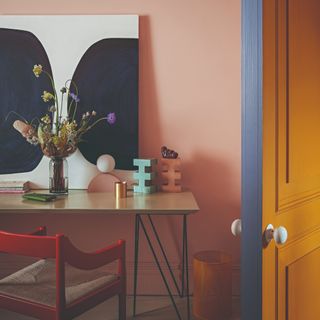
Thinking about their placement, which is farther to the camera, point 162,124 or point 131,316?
point 162,124

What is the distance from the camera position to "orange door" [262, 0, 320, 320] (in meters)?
1.34

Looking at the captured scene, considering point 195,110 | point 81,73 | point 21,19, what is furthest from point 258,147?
point 21,19

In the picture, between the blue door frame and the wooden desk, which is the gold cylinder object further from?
the blue door frame

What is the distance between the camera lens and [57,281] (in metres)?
1.78

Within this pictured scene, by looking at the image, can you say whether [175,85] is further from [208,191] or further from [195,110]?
[208,191]

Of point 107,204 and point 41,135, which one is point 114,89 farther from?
point 107,204

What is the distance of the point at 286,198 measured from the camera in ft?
4.75

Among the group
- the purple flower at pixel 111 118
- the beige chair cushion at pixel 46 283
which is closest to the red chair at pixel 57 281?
the beige chair cushion at pixel 46 283

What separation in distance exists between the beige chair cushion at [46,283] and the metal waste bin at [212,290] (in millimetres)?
725

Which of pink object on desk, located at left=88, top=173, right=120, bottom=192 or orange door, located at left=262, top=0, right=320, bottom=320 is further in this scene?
pink object on desk, located at left=88, top=173, right=120, bottom=192

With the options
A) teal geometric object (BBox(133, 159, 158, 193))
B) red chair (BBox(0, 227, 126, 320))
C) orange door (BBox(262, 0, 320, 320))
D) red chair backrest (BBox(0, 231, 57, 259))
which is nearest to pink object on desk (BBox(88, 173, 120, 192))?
teal geometric object (BBox(133, 159, 158, 193))

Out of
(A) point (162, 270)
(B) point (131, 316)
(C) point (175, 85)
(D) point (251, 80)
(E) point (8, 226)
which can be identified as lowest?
(B) point (131, 316)

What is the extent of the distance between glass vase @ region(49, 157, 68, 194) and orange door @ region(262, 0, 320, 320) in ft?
5.54

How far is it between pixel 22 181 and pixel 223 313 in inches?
62.6
